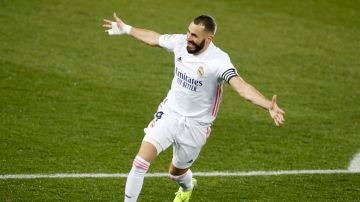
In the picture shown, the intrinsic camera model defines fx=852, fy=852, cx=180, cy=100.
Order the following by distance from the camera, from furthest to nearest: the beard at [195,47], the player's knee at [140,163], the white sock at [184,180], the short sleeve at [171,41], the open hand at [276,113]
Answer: the white sock at [184,180]
the short sleeve at [171,41]
the beard at [195,47]
the player's knee at [140,163]
the open hand at [276,113]

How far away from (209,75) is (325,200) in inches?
98.7

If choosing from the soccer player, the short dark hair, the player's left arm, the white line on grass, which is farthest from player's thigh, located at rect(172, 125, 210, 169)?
the white line on grass

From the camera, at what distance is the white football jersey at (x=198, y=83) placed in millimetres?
9641

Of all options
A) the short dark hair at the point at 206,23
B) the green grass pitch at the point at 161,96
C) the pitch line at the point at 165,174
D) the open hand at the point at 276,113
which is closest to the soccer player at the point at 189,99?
the short dark hair at the point at 206,23

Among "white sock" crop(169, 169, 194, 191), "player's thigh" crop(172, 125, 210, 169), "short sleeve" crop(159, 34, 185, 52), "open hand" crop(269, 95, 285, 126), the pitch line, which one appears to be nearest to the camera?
"open hand" crop(269, 95, 285, 126)

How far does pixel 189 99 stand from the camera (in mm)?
9797

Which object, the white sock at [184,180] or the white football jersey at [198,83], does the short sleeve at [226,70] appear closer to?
the white football jersey at [198,83]

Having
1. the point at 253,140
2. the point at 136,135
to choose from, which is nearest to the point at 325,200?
the point at 253,140

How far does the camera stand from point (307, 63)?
17234 mm

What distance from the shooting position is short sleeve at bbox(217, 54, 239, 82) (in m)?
9.41

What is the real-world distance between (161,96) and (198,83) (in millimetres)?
5318

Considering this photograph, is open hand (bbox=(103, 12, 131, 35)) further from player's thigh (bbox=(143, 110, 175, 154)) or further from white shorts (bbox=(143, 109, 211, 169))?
player's thigh (bbox=(143, 110, 175, 154))

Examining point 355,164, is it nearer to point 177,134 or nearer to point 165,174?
point 165,174

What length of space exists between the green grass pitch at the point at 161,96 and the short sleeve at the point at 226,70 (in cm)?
202
